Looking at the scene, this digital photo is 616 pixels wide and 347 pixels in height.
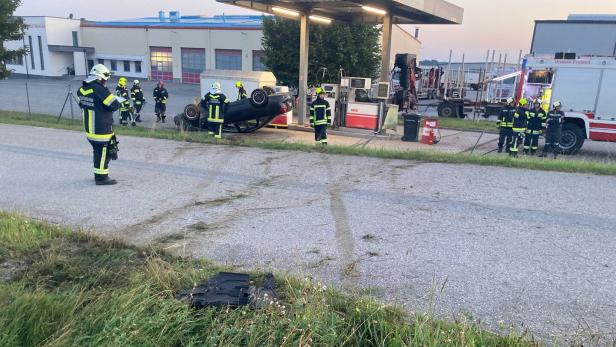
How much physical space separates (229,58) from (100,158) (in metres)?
37.5

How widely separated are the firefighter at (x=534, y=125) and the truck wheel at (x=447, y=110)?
9717 millimetres

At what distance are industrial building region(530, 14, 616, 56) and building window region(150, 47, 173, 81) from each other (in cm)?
3604

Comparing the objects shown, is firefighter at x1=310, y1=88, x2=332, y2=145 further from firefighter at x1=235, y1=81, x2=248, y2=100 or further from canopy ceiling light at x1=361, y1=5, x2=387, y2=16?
canopy ceiling light at x1=361, y1=5, x2=387, y2=16

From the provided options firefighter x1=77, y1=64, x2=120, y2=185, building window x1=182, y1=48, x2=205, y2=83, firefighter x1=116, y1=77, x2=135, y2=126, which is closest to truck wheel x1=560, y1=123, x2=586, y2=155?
firefighter x1=77, y1=64, x2=120, y2=185

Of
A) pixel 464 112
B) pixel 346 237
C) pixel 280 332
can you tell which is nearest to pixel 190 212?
pixel 346 237

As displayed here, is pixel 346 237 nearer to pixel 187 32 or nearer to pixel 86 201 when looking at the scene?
pixel 86 201

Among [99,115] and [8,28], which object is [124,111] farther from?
[99,115]

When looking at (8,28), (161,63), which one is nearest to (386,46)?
(8,28)

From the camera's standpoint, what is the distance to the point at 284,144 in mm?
11703

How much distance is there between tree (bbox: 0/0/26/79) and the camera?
57.0ft

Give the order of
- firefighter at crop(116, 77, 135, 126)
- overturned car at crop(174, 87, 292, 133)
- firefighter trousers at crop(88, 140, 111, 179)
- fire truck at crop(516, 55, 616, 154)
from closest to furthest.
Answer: firefighter trousers at crop(88, 140, 111, 179) → fire truck at crop(516, 55, 616, 154) → overturned car at crop(174, 87, 292, 133) → firefighter at crop(116, 77, 135, 126)

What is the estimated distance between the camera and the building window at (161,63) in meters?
46.1

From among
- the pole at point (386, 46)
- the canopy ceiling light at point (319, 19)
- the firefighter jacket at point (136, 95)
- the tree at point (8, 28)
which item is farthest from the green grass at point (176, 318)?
the tree at point (8, 28)

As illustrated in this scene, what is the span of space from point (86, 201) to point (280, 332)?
4837 mm
